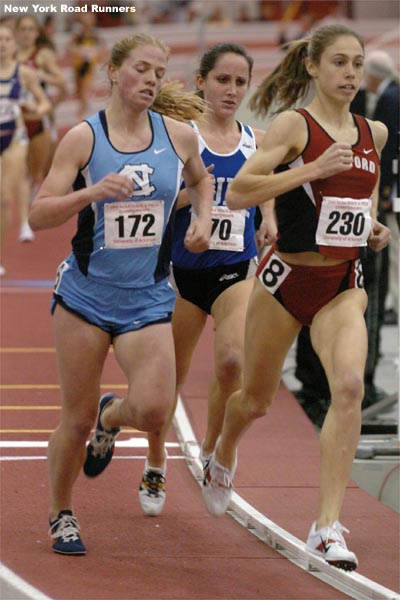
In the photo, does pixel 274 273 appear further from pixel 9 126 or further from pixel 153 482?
pixel 9 126

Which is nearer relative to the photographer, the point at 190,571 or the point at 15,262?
the point at 190,571

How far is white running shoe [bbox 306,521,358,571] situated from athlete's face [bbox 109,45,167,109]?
6.24 feet

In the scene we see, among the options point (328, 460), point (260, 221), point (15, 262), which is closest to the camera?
point (328, 460)

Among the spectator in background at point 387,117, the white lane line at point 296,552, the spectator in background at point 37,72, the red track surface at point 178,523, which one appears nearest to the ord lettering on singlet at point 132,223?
the red track surface at point 178,523

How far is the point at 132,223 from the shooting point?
5.79 metres

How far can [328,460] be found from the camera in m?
5.72

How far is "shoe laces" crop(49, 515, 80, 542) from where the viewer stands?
618 cm

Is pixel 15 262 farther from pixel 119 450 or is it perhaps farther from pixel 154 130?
pixel 154 130

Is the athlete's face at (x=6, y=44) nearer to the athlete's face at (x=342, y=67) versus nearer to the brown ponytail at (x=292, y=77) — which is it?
the brown ponytail at (x=292, y=77)

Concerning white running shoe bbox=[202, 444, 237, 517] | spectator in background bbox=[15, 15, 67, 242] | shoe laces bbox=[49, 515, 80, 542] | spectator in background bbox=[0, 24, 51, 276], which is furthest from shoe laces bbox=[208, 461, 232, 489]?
spectator in background bbox=[15, 15, 67, 242]

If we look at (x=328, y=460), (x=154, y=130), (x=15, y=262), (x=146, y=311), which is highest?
(x=154, y=130)

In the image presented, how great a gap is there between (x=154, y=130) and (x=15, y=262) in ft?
34.8

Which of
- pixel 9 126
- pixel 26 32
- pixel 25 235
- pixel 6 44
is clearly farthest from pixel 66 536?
pixel 25 235

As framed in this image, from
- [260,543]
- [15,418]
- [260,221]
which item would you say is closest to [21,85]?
[15,418]
